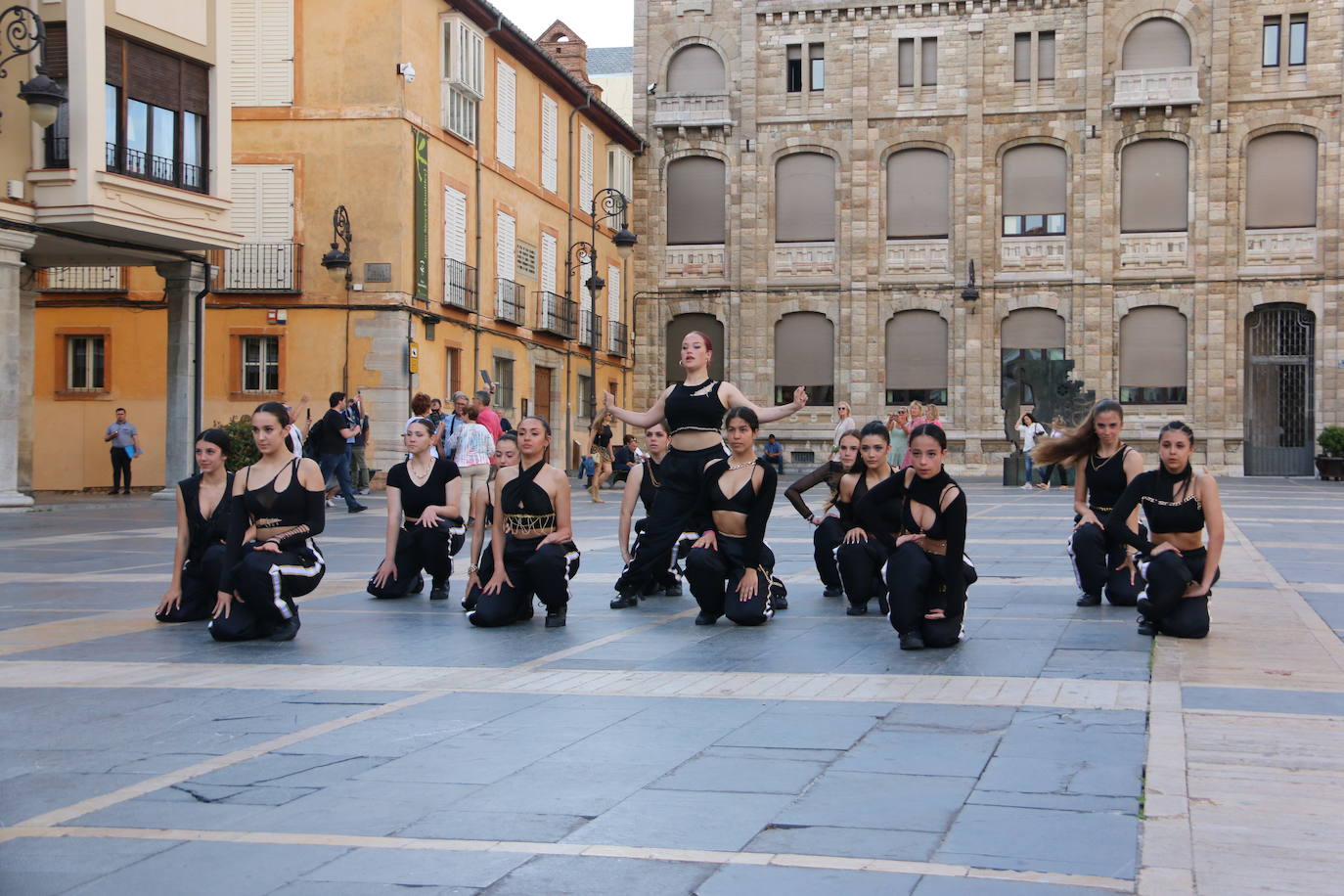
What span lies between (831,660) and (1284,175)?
38417 mm

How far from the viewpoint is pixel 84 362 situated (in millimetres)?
31234

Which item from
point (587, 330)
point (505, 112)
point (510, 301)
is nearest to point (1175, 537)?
point (510, 301)

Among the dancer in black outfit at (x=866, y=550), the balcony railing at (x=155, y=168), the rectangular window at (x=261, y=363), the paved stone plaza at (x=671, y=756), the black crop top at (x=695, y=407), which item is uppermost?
the balcony railing at (x=155, y=168)

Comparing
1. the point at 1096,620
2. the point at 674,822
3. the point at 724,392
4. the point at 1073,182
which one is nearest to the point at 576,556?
the point at 724,392

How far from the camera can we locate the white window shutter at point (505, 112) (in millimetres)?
35531

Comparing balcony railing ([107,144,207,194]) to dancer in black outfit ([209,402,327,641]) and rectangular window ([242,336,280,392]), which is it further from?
dancer in black outfit ([209,402,327,641])

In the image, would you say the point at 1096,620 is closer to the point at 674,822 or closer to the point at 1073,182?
the point at 674,822

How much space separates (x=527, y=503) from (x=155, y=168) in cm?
1610

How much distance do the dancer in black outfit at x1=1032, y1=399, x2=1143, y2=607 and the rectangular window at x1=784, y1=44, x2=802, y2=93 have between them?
35.7m

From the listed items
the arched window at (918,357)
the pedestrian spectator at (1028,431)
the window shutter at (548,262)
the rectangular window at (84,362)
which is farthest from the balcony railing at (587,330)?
the rectangular window at (84,362)

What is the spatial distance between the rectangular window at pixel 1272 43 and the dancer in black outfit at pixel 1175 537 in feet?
120

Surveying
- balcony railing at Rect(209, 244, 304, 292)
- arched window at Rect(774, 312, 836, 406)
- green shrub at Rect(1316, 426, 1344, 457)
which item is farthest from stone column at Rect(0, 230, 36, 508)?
green shrub at Rect(1316, 426, 1344, 457)

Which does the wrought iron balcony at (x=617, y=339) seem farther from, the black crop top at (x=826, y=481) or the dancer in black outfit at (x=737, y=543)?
Result: the dancer in black outfit at (x=737, y=543)

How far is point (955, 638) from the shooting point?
8.63 meters
